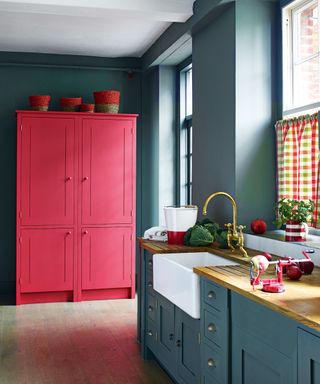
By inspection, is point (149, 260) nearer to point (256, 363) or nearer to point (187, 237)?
point (187, 237)

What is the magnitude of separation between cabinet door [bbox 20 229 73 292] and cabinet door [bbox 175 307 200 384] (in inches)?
105

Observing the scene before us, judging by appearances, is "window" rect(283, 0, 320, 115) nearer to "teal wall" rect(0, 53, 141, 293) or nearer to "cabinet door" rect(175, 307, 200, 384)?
"cabinet door" rect(175, 307, 200, 384)

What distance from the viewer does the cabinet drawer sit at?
8.32ft

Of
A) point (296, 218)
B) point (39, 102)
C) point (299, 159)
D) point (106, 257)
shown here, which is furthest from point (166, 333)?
point (39, 102)

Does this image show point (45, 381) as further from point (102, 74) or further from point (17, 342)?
point (102, 74)

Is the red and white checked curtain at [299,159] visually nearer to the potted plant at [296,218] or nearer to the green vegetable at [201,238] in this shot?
the potted plant at [296,218]

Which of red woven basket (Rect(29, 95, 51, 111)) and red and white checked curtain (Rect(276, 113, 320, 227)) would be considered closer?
red and white checked curtain (Rect(276, 113, 320, 227))

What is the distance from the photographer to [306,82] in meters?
3.70

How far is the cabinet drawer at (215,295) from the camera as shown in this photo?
99.8 inches

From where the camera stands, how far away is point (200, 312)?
2.81 meters

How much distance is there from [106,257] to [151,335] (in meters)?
2.09

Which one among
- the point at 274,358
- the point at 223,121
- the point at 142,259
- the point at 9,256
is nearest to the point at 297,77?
the point at 223,121

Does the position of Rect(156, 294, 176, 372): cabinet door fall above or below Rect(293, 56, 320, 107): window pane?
below

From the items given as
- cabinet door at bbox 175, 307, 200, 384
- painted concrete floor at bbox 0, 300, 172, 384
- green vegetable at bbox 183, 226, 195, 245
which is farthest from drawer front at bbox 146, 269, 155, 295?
cabinet door at bbox 175, 307, 200, 384
